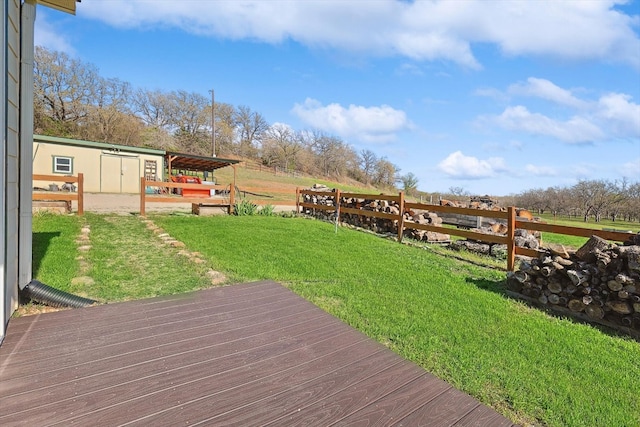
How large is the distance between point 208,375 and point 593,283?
12.0 ft

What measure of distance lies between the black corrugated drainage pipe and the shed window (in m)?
15.7

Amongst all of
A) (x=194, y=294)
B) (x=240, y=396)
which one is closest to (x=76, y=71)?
(x=194, y=294)

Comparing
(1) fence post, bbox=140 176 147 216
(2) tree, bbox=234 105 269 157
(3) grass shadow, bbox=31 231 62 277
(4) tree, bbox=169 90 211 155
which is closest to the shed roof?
(1) fence post, bbox=140 176 147 216

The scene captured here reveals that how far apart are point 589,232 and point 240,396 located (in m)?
4.42

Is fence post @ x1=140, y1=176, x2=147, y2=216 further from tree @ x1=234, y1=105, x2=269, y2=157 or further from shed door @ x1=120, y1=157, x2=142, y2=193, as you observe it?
tree @ x1=234, y1=105, x2=269, y2=157

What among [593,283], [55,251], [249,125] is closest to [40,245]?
[55,251]

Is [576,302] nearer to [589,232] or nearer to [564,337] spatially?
[564,337]

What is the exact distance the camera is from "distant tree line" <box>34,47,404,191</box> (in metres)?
25.8

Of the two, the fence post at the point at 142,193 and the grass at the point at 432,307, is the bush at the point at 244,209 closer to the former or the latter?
the fence post at the point at 142,193

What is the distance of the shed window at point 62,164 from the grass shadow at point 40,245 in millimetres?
12330

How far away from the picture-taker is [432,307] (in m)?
3.16

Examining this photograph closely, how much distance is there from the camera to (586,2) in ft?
22.2

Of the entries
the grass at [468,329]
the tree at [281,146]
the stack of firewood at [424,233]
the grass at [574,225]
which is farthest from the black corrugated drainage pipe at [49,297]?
the tree at [281,146]

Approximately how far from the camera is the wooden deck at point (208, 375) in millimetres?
1527
